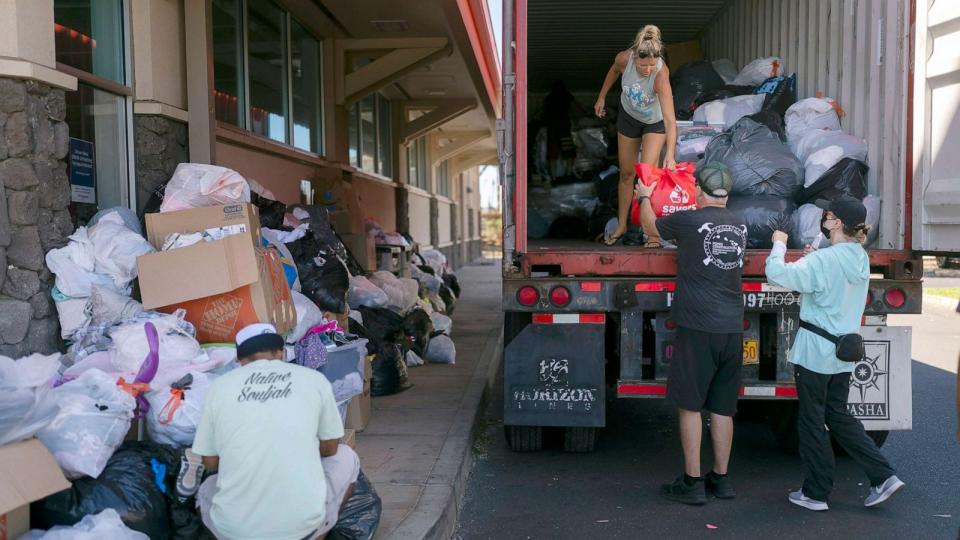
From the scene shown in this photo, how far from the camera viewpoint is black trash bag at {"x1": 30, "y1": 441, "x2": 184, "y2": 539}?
128 inches

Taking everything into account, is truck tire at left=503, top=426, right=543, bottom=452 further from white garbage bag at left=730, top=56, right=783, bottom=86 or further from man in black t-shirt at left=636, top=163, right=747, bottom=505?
white garbage bag at left=730, top=56, right=783, bottom=86

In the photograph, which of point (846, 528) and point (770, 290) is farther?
point (770, 290)

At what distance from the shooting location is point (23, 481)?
9.79 feet

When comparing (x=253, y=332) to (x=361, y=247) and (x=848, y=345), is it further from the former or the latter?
(x=361, y=247)

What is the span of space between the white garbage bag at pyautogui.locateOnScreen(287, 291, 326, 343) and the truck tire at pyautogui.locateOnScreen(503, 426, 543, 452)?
1.43m

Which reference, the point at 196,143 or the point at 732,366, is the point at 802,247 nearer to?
the point at 732,366

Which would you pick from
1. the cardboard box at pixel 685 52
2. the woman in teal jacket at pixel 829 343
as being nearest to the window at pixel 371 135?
the cardboard box at pixel 685 52

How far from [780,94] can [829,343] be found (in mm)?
2663

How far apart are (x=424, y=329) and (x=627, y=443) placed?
299cm

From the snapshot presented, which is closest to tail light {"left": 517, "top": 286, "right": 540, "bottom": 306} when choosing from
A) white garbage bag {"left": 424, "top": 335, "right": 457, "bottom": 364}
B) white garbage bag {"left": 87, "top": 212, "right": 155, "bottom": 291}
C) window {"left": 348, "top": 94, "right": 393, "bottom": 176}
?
white garbage bag {"left": 87, "top": 212, "right": 155, "bottom": 291}

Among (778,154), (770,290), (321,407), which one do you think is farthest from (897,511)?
(321,407)

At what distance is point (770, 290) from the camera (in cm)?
493

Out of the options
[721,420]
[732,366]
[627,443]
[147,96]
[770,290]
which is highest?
[147,96]

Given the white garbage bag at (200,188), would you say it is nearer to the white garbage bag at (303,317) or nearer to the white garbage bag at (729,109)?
the white garbage bag at (303,317)
